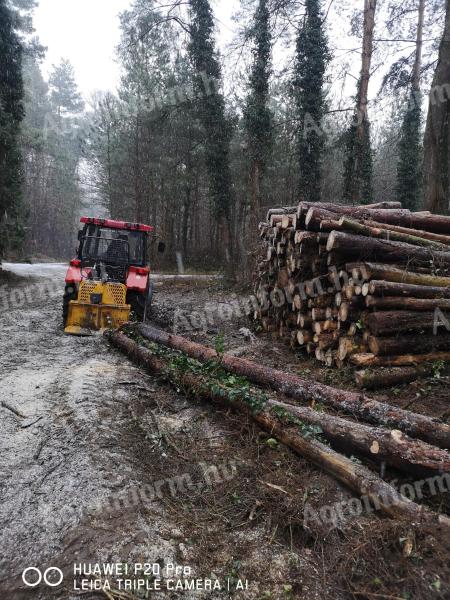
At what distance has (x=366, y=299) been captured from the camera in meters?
5.22

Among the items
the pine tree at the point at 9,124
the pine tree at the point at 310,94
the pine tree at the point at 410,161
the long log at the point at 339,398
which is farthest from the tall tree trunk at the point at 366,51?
the pine tree at the point at 9,124

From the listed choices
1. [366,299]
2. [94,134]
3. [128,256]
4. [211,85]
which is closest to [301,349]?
[366,299]

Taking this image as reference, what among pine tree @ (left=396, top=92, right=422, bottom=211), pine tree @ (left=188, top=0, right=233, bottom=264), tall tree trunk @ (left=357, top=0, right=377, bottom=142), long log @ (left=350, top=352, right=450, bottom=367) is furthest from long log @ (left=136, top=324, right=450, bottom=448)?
pine tree @ (left=396, top=92, right=422, bottom=211)

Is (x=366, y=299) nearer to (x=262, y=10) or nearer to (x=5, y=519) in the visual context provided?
(x=5, y=519)

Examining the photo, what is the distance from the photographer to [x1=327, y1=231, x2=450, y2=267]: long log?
220 inches

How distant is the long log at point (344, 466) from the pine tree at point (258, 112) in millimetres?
13656

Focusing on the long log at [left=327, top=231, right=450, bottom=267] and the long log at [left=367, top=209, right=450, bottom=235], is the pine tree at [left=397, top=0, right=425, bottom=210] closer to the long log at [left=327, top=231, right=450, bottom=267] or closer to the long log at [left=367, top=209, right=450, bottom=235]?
the long log at [left=367, top=209, right=450, bottom=235]

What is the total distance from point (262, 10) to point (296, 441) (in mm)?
18422

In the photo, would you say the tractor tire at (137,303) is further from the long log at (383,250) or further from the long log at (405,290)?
the long log at (405,290)

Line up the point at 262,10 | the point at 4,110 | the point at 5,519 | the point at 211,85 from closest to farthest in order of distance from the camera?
the point at 5,519
the point at 4,110
the point at 262,10
the point at 211,85

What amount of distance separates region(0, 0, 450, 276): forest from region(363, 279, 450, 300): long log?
5.55 m

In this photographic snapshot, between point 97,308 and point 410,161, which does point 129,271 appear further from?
point 410,161

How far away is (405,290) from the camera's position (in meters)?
5.22

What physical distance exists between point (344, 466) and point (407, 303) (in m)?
2.90
